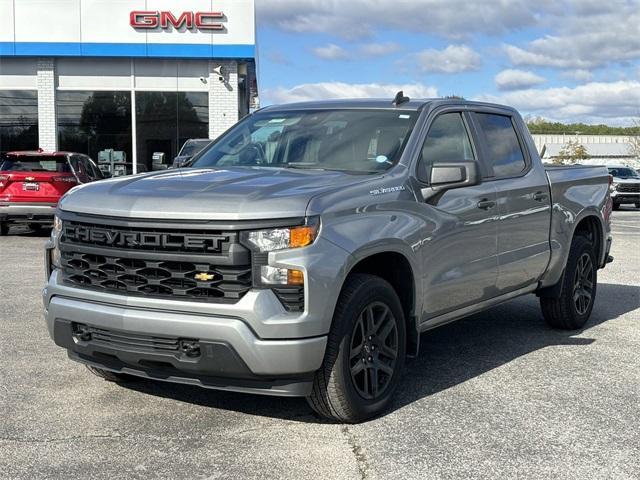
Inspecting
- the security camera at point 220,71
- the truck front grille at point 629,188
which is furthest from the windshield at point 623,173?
the security camera at point 220,71

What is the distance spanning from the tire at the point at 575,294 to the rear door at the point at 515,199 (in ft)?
1.92

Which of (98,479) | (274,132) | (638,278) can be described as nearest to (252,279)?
(98,479)

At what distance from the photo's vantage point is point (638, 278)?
1058 cm

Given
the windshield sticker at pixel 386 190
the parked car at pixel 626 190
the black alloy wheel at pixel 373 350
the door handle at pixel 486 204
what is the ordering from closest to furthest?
1. the black alloy wheel at pixel 373 350
2. the windshield sticker at pixel 386 190
3. the door handle at pixel 486 204
4. the parked car at pixel 626 190

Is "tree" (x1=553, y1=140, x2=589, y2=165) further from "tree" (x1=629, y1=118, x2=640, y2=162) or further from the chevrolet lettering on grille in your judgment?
the chevrolet lettering on grille

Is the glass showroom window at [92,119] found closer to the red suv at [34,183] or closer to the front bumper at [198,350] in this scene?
the red suv at [34,183]

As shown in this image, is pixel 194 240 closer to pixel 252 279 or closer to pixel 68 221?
pixel 252 279

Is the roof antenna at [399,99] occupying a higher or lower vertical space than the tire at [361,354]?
higher

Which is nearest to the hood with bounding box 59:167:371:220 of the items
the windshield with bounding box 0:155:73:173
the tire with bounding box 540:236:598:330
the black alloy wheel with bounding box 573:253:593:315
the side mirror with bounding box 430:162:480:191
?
the side mirror with bounding box 430:162:480:191

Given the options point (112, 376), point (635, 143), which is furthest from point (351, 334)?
point (635, 143)

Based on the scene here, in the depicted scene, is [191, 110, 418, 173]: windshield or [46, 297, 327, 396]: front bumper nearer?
[46, 297, 327, 396]: front bumper

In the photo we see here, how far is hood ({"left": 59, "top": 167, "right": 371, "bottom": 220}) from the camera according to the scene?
4086 mm

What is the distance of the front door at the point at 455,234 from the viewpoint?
510 centimetres

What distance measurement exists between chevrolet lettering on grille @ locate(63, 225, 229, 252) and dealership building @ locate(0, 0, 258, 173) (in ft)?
64.6
